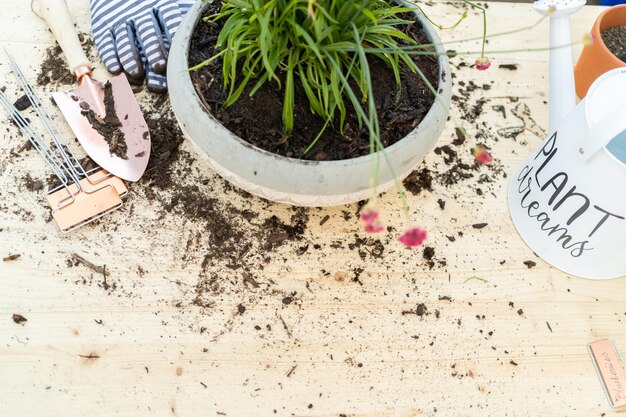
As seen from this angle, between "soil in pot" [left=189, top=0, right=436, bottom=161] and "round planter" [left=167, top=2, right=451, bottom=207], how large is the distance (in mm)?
26

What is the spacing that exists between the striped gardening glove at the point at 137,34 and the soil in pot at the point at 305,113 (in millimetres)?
205

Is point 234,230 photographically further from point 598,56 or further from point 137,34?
point 598,56

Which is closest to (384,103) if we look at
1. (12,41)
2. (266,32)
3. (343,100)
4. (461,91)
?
(343,100)

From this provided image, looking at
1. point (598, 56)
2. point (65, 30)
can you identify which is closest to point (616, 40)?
point (598, 56)

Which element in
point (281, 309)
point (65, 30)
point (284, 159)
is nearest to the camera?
point (284, 159)

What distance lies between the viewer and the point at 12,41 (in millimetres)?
965

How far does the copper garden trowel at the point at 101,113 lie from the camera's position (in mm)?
868

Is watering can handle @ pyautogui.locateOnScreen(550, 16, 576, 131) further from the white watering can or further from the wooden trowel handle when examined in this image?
the wooden trowel handle

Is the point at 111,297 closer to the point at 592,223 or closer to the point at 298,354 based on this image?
the point at 298,354

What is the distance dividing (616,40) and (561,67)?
0.22m

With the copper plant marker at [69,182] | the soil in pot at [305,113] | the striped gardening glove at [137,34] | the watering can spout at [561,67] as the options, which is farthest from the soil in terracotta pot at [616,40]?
the copper plant marker at [69,182]

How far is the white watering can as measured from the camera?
70 cm

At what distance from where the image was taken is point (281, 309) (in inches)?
31.9

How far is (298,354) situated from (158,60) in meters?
0.56
